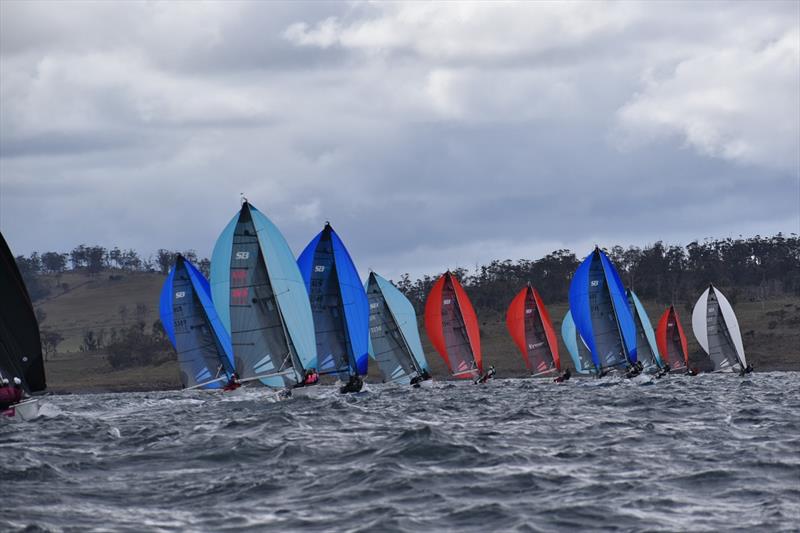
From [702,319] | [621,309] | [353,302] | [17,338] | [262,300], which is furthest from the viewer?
[702,319]

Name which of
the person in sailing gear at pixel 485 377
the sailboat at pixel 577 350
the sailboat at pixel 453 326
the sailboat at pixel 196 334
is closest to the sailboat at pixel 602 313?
the person in sailing gear at pixel 485 377

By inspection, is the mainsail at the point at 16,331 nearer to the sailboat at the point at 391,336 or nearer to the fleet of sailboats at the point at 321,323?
the fleet of sailboats at the point at 321,323

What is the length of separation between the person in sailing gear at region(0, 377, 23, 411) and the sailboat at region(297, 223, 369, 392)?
72.6ft

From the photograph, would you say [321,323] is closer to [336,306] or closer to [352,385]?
[336,306]

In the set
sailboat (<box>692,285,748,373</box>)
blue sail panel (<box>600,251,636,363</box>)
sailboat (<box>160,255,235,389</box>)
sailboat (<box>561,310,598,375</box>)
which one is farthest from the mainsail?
sailboat (<box>692,285,748,373</box>)

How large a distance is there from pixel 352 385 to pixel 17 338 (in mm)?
21415

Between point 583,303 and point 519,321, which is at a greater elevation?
point 583,303

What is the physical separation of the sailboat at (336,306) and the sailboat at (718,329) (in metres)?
44.0

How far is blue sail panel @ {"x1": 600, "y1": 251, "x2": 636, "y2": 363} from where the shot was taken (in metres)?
79.8

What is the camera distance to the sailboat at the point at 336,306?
6406 centimetres

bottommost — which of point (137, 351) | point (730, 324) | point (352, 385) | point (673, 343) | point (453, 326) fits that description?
point (673, 343)

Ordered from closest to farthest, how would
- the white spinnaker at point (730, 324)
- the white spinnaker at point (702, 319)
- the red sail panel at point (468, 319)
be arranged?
the red sail panel at point (468, 319)
the white spinnaker at point (730, 324)
the white spinnaker at point (702, 319)

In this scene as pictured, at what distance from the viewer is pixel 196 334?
7056cm

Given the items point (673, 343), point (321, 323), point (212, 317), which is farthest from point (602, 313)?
point (673, 343)
